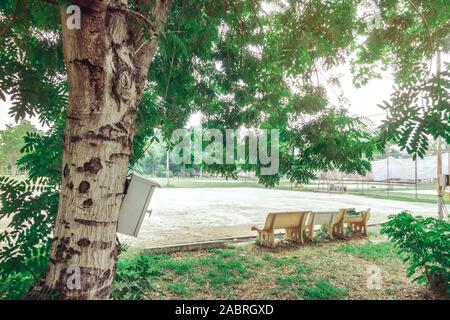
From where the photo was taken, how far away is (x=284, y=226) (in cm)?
757

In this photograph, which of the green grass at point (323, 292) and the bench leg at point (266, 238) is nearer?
the green grass at point (323, 292)

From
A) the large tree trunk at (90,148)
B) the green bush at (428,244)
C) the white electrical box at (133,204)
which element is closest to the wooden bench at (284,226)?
the green bush at (428,244)

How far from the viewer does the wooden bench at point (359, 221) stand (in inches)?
339

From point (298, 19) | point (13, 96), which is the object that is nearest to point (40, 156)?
point (13, 96)

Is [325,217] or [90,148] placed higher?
[90,148]

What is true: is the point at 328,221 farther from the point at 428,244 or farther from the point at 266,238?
the point at 428,244

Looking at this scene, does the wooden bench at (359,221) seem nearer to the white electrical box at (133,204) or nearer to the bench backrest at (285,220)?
the bench backrest at (285,220)

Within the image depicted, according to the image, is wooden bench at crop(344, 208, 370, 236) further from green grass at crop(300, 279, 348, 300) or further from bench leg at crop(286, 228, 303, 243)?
green grass at crop(300, 279, 348, 300)

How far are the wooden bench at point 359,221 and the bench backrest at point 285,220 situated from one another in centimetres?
172

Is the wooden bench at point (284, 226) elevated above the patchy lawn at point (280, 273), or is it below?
above

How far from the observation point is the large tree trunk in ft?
4.99

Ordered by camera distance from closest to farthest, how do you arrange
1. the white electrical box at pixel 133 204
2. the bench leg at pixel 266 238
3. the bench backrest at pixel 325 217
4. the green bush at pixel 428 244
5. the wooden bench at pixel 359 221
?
the white electrical box at pixel 133 204
the green bush at pixel 428 244
the bench leg at pixel 266 238
the bench backrest at pixel 325 217
the wooden bench at pixel 359 221

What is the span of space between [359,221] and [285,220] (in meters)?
2.90

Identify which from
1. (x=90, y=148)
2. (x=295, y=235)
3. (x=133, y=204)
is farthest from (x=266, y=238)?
(x=90, y=148)
